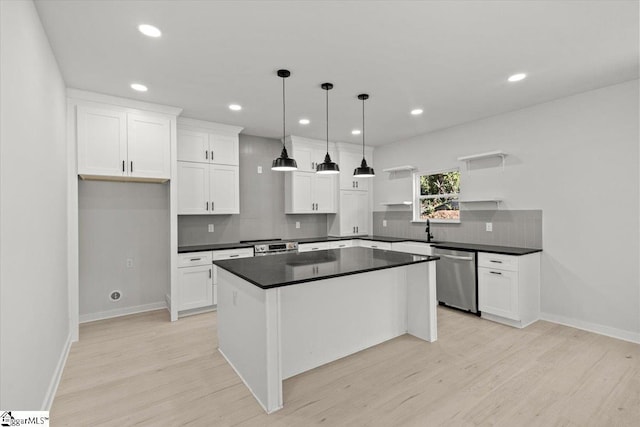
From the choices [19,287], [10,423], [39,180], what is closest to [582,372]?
[10,423]

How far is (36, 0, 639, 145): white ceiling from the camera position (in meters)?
2.10

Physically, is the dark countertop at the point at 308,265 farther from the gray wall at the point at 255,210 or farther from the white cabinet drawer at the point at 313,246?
the gray wall at the point at 255,210

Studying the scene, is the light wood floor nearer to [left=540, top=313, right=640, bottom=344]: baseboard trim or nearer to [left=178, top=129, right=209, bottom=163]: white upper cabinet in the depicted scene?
[left=540, top=313, right=640, bottom=344]: baseboard trim

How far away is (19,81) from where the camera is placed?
→ 67.5 inches

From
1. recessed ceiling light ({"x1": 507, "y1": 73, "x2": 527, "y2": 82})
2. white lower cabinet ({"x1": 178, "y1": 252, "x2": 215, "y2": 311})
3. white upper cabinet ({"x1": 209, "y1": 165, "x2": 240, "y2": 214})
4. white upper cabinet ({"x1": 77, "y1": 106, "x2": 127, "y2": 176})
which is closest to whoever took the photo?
recessed ceiling light ({"x1": 507, "y1": 73, "x2": 527, "y2": 82})

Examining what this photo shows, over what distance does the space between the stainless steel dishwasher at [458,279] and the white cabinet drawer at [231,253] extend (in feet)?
8.97

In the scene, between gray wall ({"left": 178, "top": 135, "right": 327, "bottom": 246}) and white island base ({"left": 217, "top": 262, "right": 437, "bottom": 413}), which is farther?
gray wall ({"left": 178, "top": 135, "right": 327, "bottom": 246})

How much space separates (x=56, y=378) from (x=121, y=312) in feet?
5.77

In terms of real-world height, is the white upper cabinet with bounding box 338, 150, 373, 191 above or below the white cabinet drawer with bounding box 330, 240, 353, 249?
above

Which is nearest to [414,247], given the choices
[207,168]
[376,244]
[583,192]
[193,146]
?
[376,244]

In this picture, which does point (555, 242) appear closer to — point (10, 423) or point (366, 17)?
point (366, 17)

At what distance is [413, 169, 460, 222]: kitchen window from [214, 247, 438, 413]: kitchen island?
2148 mm

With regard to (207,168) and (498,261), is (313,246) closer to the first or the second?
(207,168)

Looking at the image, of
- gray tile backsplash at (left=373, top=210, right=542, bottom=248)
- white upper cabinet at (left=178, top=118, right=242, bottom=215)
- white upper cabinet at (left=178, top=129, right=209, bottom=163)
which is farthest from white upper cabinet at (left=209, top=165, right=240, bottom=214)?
gray tile backsplash at (left=373, top=210, right=542, bottom=248)
